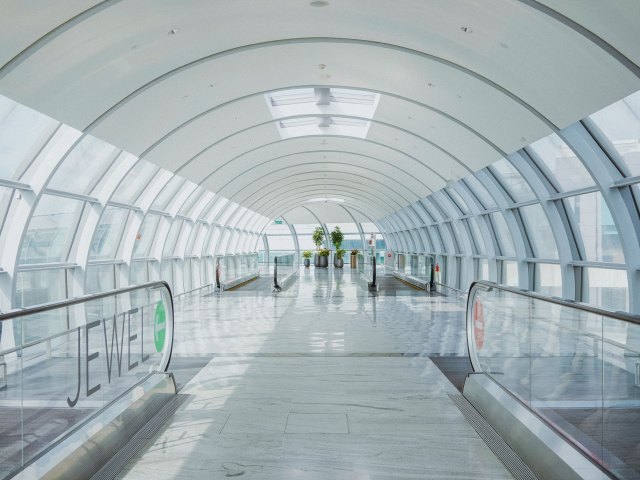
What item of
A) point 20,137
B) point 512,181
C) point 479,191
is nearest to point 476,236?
point 479,191

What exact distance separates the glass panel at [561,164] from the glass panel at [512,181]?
2.42m

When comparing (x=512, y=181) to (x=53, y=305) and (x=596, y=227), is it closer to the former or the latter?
(x=596, y=227)

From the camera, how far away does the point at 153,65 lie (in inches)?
404

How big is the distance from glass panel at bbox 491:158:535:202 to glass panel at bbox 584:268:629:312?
143 inches

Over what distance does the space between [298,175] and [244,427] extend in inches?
1047

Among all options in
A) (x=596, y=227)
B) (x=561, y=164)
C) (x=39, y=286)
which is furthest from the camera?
(x=39, y=286)

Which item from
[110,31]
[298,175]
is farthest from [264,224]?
[110,31]

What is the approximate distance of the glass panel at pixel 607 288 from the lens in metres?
11.8

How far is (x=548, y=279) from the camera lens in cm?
1561

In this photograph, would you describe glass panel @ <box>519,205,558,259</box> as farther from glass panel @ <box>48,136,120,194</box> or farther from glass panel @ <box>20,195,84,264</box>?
glass panel @ <box>20,195,84,264</box>

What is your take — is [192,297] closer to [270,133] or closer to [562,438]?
[270,133]

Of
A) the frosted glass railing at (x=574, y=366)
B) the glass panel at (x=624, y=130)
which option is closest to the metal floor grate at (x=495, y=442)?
the frosted glass railing at (x=574, y=366)

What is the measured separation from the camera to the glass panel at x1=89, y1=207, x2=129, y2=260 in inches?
720

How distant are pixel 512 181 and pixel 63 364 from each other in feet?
47.1
